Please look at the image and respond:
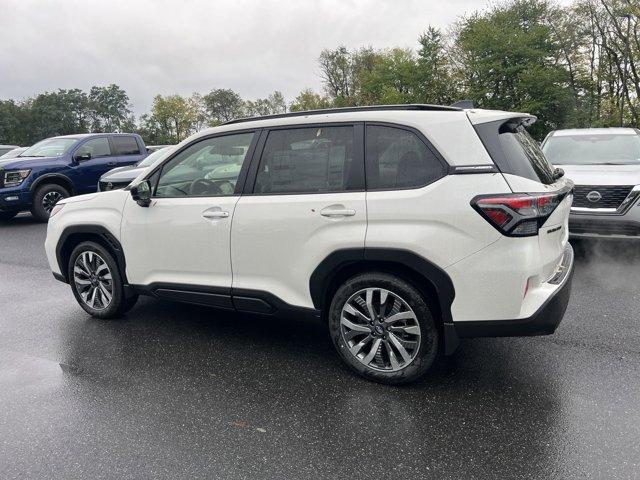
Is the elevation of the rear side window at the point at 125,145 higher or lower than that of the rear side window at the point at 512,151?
higher

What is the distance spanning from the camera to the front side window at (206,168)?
145 inches

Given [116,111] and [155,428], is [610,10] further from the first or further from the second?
[116,111]

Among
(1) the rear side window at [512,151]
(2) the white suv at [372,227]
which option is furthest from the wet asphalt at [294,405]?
(1) the rear side window at [512,151]

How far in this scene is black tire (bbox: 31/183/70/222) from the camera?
10.7m

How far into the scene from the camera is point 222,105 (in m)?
89.3

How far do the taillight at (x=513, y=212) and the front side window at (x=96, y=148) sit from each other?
10951 millimetres

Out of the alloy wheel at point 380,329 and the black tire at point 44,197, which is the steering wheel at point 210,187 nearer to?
the alloy wheel at point 380,329

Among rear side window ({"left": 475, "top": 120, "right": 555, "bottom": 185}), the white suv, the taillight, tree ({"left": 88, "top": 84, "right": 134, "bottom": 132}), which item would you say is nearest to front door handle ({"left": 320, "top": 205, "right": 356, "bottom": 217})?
the white suv

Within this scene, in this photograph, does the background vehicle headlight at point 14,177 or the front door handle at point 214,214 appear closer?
the front door handle at point 214,214

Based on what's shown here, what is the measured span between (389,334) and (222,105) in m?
91.9

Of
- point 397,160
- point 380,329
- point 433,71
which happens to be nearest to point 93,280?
point 380,329

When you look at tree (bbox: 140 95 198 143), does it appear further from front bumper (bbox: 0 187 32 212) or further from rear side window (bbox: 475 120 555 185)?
rear side window (bbox: 475 120 555 185)

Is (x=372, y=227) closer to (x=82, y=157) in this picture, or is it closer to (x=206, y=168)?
(x=206, y=168)

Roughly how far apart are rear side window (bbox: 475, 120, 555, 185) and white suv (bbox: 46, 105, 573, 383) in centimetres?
1
